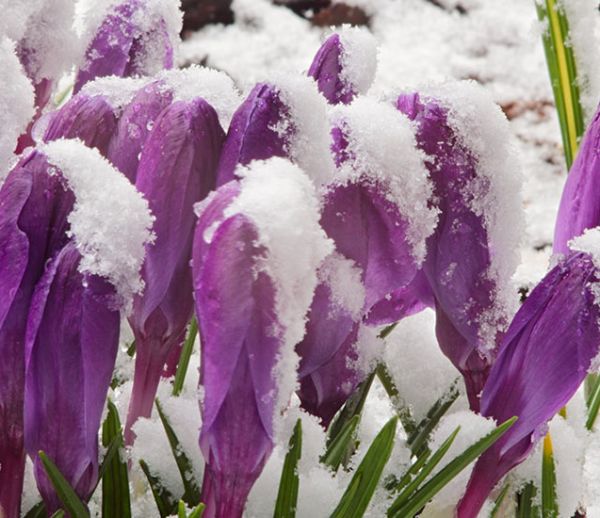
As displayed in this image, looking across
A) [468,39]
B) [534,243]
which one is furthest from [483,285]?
[468,39]

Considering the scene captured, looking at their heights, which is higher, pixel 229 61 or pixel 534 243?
pixel 229 61

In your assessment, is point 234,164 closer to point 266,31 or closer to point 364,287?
point 364,287

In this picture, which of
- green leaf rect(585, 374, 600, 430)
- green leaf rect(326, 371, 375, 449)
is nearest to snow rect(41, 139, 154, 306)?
green leaf rect(326, 371, 375, 449)

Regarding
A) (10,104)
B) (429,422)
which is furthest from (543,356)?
(10,104)

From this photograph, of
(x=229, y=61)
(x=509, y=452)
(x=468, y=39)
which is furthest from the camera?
(x=468, y=39)

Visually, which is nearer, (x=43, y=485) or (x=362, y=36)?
(x=43, y=485)

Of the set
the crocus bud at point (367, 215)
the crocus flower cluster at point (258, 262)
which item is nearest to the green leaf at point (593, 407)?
the crocus flower cluster at point (258, 262)

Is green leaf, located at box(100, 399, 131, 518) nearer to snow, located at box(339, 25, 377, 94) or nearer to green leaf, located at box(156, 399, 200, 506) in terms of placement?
green leaf, located at box(156, 399, 200, 506)
